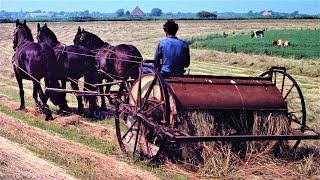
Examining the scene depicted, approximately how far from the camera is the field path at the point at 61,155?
23.2 ft

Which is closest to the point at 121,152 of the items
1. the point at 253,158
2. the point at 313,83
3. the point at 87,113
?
the point at 253,158

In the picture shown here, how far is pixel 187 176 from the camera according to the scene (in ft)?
23.0

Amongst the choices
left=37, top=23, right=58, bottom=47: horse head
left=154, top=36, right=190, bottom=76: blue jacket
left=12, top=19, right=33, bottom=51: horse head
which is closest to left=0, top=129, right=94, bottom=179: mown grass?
left=154, top=36, right=190, bottom=76: blue jacket

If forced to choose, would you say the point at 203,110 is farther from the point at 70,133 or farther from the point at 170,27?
the point at 70,133

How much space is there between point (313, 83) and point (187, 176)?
13407 mm

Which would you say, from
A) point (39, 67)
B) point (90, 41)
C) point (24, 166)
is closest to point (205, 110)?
point (24, 166)

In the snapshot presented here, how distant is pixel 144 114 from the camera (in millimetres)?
7645

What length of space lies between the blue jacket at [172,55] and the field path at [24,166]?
255cm

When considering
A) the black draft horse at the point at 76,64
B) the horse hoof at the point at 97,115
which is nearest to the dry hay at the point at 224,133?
the horse hoof at the point at 97,115

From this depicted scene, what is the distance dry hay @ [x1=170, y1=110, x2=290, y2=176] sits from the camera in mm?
7137

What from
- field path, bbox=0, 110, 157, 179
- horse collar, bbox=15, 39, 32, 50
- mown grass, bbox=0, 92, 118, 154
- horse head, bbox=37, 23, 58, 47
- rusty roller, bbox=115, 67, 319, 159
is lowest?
mown grass, bbox=0, 92, 118, 154

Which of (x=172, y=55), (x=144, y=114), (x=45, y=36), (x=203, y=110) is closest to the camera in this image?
(x=203, y=110)

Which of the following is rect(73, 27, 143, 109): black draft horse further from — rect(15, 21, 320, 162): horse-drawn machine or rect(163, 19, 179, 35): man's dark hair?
rect(15, 21, 320, 162): horse-drawn machine

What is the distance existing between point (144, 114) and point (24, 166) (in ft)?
7.20
